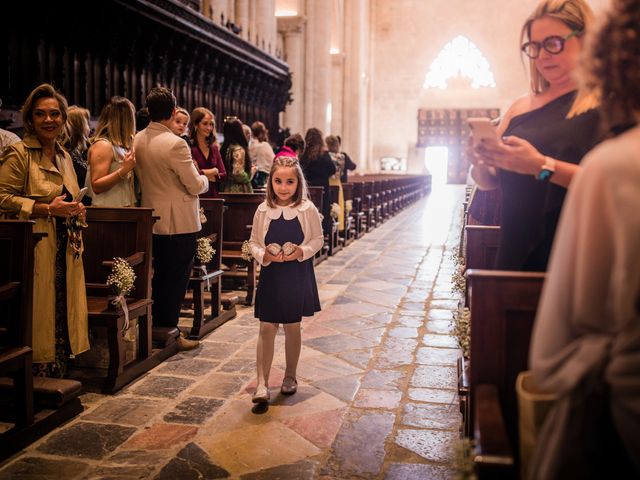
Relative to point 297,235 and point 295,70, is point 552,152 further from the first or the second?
point 295,70

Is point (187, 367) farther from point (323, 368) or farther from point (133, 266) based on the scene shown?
point (323, 368)

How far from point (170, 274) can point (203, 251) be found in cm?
57

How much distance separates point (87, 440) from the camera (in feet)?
11.1

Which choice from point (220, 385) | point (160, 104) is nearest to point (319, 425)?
point (220, 385)

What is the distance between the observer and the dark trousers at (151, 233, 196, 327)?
4.94 metres

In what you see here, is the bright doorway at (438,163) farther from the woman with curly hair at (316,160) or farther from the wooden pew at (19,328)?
the wooden pew at (19,328)

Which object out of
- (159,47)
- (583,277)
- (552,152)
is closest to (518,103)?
(552,152)

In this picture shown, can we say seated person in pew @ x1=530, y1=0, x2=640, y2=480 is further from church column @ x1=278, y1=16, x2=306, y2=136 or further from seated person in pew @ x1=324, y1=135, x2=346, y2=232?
church column @ x1=278, y1=16, x2=306, y2=136

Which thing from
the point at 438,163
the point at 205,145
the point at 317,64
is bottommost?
the point at 205,145

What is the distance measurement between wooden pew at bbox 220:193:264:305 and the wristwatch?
4571 mm

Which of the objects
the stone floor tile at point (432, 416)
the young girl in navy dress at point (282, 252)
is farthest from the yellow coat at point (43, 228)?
the stone floor tile at point (432, 416)

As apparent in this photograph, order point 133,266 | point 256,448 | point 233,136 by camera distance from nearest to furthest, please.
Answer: point 256,448 < point 133,266 < point 233,136

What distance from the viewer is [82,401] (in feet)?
12.9

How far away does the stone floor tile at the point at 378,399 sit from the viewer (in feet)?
12.9
